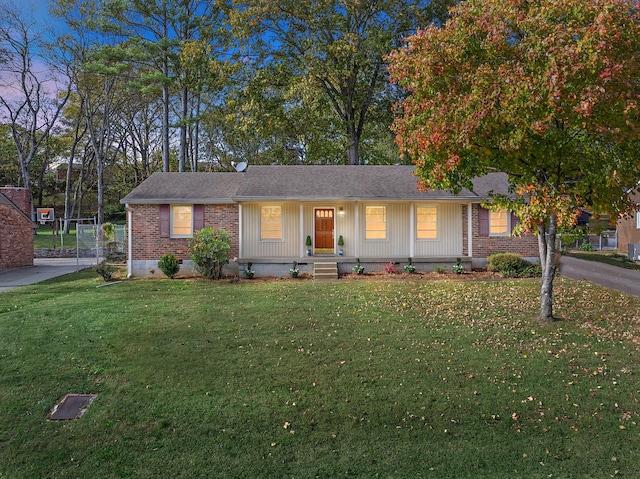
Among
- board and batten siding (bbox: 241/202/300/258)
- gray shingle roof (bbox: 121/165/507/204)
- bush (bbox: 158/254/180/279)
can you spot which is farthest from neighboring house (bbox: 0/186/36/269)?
board and batten siding (bbox: 241/202/300/258)

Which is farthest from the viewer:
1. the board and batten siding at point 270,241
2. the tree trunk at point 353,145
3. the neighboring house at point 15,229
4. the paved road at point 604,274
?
the tree trunk at point 353,145

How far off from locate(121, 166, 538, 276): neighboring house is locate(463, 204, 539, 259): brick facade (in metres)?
0.04

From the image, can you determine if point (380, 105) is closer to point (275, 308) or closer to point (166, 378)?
point (275, 308)

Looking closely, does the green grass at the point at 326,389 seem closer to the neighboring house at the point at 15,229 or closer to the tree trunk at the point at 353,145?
the neighboring house at the point at 15,229

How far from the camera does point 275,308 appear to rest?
8.75 metres

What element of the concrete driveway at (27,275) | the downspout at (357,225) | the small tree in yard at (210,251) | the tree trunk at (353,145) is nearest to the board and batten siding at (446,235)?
the downspout at (357,225)

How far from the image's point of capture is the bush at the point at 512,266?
12750mm

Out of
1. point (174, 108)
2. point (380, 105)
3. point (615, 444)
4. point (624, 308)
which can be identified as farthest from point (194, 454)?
point (174, 108)

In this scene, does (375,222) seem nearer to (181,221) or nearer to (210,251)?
(210,251)

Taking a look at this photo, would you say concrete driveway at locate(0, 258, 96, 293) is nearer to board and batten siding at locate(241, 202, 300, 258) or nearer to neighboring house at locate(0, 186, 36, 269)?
neighboring house at locate(0, 186, 36, 269)

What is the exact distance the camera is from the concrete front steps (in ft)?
42.2

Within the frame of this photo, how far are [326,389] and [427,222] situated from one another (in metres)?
10.6

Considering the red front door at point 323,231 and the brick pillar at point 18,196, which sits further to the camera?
the brick pillar at point 18,196

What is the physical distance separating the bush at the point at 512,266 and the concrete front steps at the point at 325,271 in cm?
536
